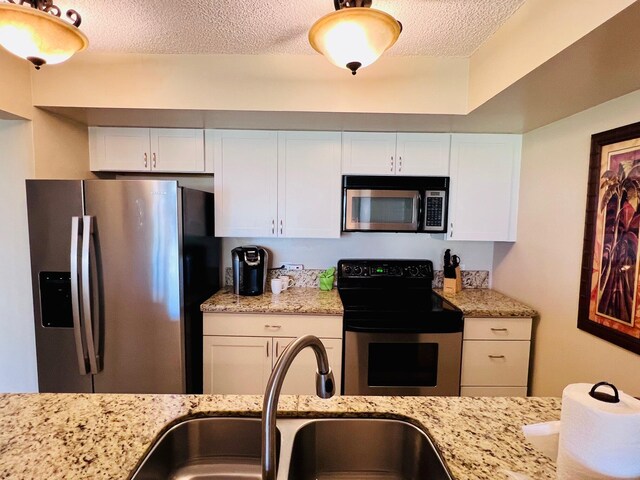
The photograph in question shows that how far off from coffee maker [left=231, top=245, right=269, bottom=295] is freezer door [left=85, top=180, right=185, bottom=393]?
0.52 meters

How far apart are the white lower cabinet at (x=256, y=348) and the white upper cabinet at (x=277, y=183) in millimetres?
645

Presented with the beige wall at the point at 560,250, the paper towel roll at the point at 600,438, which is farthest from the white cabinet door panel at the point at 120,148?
the beige wall at the point at 560,250

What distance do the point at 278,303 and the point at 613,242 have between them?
189 centimetres

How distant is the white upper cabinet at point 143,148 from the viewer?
7.45 feet

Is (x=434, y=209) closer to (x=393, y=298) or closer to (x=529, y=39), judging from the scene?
(x=393, y=298)

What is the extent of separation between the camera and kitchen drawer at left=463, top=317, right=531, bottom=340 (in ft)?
6.89

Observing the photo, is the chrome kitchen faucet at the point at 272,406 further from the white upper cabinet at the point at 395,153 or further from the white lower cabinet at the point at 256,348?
the white upper cabinet at the point at 395,153

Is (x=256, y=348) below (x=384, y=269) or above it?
below

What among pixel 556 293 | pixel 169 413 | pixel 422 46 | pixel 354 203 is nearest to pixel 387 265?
pixel 354 203

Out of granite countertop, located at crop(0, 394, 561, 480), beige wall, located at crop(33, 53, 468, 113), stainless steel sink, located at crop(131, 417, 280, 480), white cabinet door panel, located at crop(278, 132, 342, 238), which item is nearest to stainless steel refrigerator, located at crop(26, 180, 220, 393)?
beige wall, located at crop(33, 53, 468, 113)

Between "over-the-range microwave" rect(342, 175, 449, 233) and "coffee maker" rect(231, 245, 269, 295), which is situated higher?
"over-the-range microwave" rect(342, 175, 449, 233)

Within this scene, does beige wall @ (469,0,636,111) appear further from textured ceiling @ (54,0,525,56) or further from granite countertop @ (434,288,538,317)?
granite countertop @ (434,288,538,317)

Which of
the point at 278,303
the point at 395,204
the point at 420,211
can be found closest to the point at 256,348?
the point at 278,303

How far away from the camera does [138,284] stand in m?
1.86
